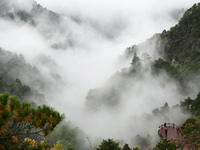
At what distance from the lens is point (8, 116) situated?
622 centimetres

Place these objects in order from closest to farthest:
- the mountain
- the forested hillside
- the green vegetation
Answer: the green vegetation
the forested hillside
the mountain

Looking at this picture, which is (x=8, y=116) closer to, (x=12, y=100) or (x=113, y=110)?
(x=12, y=100)

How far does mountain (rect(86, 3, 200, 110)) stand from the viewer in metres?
49.6

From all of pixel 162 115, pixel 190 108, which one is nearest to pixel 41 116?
pixel 190 108

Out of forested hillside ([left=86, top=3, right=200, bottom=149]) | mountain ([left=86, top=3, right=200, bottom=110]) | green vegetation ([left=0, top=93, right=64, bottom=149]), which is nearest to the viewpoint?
green vegetation ([left=0, top=93, right=64, bottom=149])

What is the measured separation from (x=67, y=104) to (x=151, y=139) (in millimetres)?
108427

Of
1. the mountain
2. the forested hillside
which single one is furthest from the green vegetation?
the mountain

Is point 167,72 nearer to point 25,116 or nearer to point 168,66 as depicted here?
point 168,66

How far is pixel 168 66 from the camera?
188 feet

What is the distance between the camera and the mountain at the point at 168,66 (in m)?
49.6

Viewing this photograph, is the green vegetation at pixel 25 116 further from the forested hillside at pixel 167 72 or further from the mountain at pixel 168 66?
the mountain at pixel 168 66

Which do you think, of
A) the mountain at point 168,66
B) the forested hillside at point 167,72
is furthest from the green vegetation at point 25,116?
the mountain at point 168,66

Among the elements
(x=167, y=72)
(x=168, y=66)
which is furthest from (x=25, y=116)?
(x=168, y=66)

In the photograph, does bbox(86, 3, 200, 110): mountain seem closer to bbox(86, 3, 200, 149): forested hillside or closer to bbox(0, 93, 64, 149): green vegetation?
bbox(86, 3, 200, 149): forested hillside
